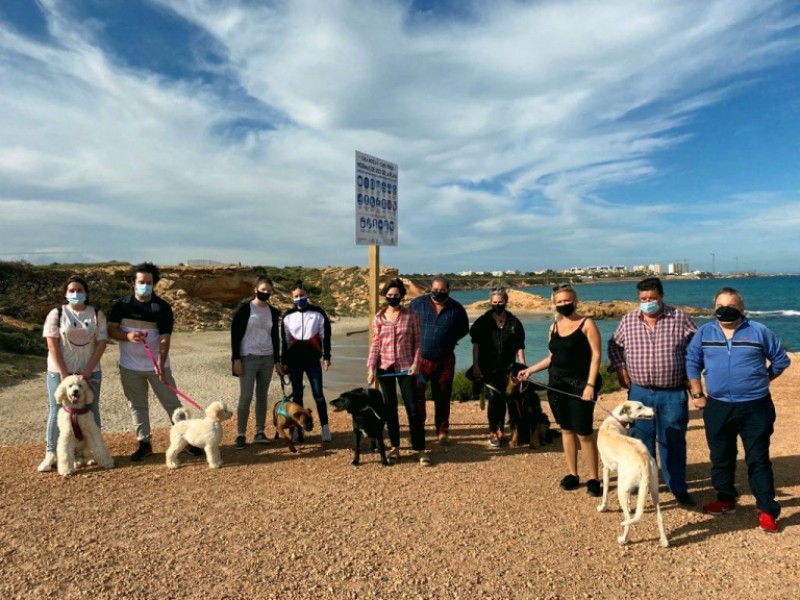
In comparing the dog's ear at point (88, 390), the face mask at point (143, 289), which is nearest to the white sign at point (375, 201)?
the face mask at point (143, 289)

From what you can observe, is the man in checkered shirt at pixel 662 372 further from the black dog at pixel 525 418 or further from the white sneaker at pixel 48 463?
the white sneaker at pixel 48 463

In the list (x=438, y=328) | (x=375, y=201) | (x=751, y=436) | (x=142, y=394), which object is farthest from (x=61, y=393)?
(x=751, y=436)

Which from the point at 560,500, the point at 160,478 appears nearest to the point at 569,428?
the point at 560,500

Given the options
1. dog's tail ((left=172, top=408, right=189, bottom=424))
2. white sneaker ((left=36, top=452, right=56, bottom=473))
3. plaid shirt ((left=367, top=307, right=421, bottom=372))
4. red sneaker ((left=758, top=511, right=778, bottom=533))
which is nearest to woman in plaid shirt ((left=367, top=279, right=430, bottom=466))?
plaid shirt ((left=367, top=307, right=421, bottom=372))

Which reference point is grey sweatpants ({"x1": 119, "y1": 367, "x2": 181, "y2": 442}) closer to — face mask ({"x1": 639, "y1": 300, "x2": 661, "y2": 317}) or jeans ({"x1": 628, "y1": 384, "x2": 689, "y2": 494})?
jeans ({"x1": 628, "y1": 384, "x2": 689, "y2": 494})

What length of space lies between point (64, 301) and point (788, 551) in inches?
272

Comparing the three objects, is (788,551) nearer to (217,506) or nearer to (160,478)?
(217,506)

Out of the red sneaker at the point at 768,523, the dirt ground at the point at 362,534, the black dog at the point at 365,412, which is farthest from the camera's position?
the black dog at the point at 365,412

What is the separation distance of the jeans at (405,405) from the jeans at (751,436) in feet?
9.13

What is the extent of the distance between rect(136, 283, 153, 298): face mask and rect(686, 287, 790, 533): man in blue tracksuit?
17.4 feet

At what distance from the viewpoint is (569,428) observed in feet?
15.4

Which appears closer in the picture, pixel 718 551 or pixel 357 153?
pixel 718 551

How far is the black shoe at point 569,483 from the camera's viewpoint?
485 centimetres

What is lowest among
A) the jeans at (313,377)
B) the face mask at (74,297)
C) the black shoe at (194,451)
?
the black shoe at (194,451)
